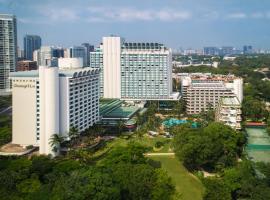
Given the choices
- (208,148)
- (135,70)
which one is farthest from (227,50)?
(208,148)

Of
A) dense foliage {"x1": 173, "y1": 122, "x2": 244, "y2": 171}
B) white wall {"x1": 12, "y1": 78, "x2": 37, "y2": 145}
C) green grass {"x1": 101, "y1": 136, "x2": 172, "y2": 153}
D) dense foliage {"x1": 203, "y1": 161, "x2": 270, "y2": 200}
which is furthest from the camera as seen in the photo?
green grass {"x1": 101, "y1": 136, "x2": 172, "y2": 153}

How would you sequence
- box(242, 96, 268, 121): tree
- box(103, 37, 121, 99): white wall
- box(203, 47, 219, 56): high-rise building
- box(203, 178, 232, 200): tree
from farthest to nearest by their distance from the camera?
1. box(203, 47, 219, 56): high-rise building
2. box(103, 37, 121, 99): white wall
3. box(242, 96, 268, 121): tree
4. box(203, 178, 232, 200): tree

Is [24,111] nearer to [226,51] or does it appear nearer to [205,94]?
[205,94]

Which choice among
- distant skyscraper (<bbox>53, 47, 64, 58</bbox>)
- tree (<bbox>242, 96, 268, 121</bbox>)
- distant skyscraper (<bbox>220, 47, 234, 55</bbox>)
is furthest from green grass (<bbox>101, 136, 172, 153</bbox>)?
distant skyscraper (<bbox>220, 47, 234, 55</bbox>)

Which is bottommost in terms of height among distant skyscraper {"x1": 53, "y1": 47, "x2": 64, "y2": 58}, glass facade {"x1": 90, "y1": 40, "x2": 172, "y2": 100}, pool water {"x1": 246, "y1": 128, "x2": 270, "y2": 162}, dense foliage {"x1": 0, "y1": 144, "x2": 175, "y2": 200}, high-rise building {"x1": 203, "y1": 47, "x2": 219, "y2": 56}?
pool water {"x1": 246, "y1": 128, "x2": 270, "y2": 162}

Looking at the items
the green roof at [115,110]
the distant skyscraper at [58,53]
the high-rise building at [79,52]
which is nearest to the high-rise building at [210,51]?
the high-rise building at [79,52]

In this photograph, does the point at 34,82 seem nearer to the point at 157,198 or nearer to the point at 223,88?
the point at 157,198

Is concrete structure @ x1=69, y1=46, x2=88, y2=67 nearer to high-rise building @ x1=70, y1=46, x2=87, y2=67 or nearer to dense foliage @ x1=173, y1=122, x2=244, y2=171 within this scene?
high-rise building @ x1=70, y1=46, x2=87, y2=67
